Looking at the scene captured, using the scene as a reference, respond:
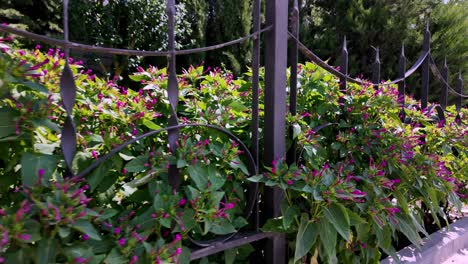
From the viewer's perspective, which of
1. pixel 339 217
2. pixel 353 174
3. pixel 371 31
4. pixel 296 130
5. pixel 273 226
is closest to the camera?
pixel 339 217

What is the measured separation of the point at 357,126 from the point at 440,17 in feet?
26.3

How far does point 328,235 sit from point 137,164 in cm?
79

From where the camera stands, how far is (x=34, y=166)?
108cm

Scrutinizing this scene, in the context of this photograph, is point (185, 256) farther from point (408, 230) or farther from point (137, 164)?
point (408, 230)

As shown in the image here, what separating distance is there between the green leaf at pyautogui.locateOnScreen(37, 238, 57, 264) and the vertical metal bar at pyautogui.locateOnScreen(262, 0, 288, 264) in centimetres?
96

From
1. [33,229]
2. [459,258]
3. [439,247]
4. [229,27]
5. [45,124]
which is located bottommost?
[459,258]

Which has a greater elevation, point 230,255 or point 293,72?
point 293,72

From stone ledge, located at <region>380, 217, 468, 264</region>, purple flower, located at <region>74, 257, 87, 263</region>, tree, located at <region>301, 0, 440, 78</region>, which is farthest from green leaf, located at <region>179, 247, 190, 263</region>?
tree, located at <region>301, 0, 440, 78</region>

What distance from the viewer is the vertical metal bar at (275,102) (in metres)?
1.74

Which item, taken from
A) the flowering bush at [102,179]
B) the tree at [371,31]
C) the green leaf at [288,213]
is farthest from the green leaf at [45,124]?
the tree at [371,31]

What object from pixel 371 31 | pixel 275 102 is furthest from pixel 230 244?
pixel 371 31

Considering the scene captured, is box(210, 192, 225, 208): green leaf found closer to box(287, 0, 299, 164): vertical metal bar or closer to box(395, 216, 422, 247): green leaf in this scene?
box(287, 0, 299, 164): vertical metal bar

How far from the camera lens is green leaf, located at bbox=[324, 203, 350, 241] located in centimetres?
154

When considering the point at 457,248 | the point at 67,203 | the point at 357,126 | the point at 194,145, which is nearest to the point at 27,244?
the point at 67,203
